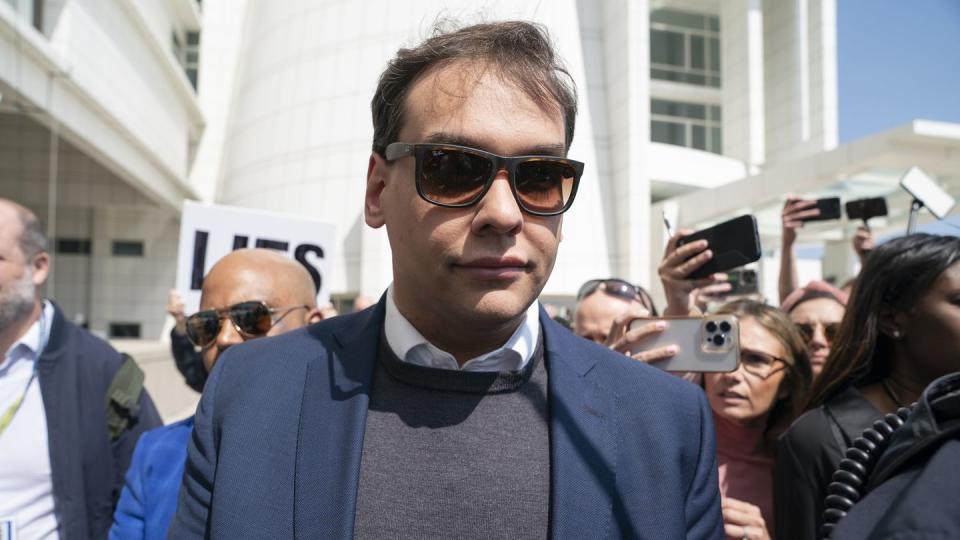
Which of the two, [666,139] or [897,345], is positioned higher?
[666,139]

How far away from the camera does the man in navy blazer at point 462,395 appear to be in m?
1.61

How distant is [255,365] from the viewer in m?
1.81

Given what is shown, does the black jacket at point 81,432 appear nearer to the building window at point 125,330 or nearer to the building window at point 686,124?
the building window at point 686,124

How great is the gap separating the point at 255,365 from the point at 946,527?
1.47 m

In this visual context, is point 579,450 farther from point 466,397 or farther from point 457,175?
point 457,175

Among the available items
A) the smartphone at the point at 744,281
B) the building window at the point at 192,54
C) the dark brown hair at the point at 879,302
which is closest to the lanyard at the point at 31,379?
the dark brown hair at the point at 879,302

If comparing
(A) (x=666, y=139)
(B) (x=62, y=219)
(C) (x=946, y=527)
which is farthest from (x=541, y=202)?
(B) (x=62, y=219)

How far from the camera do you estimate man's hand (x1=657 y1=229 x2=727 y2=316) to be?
268 centimetres

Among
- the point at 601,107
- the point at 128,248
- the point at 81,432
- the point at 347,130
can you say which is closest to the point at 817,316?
the point at 81,432

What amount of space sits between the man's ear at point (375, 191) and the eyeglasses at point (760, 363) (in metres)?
1.92

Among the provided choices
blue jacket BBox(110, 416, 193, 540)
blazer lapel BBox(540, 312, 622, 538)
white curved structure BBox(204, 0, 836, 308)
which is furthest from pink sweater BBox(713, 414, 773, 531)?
white curved structure BBox(204, 0, 836, 308)

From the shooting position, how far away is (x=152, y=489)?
2.38m

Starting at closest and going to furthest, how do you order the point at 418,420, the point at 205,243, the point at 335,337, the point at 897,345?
the point at 418,420
the point at 335,337
the point at 897,345
the point at 205,243

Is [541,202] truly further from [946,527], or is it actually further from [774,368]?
[774,368]
